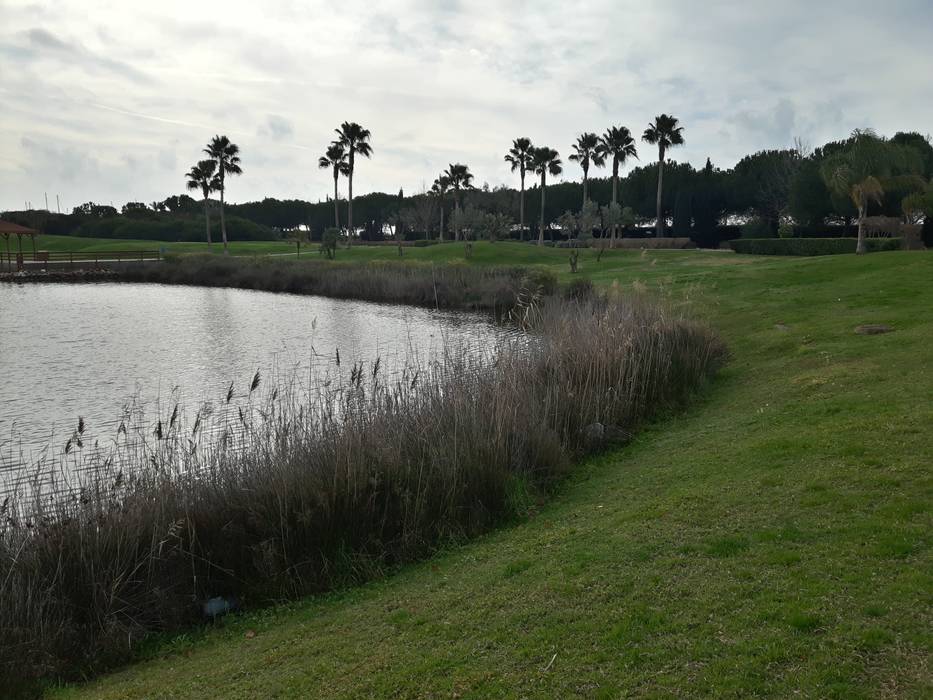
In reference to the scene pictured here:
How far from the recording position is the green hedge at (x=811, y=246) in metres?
33.5

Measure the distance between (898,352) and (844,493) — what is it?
686 cm

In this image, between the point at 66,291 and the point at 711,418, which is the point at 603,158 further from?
the point at 711,418

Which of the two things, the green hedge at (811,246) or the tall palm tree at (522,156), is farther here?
the tall palm tree at (522,156)

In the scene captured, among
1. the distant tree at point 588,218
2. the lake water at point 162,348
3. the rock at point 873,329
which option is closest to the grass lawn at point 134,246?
the distant tree at point 588,218

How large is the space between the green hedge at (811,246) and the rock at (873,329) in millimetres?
19979

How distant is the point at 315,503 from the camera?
7.30 meters

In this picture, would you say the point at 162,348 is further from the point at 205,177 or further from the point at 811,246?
the point at 205,177

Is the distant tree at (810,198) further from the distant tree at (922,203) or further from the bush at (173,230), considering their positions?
the bush at (173,230)

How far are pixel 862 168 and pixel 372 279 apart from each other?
24.1m

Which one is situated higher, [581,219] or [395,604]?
[581,219]

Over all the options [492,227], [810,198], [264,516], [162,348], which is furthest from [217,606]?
[492,227]

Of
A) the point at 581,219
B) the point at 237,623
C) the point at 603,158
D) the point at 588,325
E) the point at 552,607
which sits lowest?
the point at 237,623

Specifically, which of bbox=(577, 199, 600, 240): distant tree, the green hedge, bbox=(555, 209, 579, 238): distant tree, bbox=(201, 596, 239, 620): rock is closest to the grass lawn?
bbox=(555, 209, 579, 238): distant tree

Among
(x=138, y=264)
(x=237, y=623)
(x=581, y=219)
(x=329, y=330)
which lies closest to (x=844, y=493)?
(x=237, y=623)
